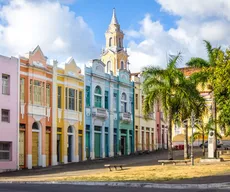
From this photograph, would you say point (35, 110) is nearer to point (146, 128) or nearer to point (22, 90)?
point (22, 90)

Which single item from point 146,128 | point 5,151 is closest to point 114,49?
point 146,128

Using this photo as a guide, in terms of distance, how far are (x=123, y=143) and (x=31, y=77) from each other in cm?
1793

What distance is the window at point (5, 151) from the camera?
3806 centimetres

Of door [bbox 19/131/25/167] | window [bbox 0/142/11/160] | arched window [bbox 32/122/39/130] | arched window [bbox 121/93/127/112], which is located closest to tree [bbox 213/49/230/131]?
arched window [bbox 32/122/39/130]

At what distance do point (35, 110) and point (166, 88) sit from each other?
1092 cm

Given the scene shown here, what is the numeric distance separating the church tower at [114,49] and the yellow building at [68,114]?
25.2 m

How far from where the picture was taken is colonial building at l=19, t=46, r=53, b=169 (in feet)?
132

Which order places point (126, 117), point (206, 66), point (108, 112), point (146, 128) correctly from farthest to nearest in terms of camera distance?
point (146, 128) → point (126, 117) → point (108, 112) → point (206, 66)

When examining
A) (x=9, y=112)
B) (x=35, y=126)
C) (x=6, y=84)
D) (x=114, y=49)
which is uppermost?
(x=114, y=49)

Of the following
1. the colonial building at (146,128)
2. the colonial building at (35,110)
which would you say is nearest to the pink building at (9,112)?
the colonial building at (35,110)

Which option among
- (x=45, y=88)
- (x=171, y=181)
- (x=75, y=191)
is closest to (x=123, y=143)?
(x=45, y=88)

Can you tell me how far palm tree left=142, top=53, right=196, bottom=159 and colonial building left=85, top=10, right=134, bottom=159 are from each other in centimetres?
1135

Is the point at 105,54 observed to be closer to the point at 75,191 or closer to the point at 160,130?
the point at 160,130

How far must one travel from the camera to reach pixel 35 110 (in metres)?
41.3
